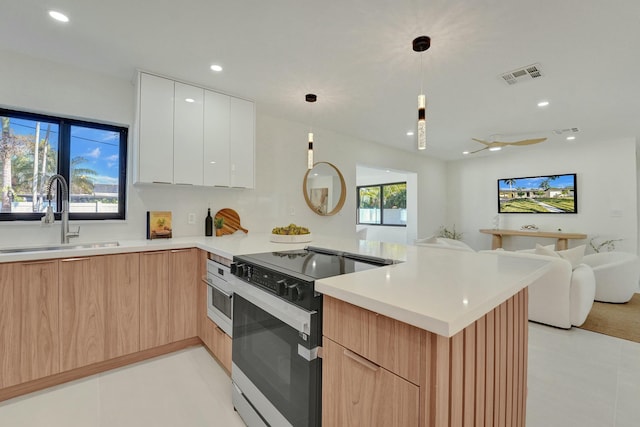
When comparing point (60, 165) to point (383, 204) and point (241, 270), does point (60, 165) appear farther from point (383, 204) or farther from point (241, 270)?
point (383, 204)

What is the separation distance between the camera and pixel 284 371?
1298 mm

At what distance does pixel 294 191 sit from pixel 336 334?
2.87 meters

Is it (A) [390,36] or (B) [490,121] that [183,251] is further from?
(B) [490,121]

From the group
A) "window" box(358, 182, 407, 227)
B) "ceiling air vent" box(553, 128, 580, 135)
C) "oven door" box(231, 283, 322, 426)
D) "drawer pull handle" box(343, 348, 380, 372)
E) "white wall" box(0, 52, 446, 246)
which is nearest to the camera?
"drawer pull handle" box(343, 348, 380, 372)

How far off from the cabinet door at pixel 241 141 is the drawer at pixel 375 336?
2169 millimetres

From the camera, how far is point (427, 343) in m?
0.77

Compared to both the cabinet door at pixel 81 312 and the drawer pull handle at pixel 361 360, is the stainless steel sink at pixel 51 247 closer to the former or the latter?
the cabinet door at pixel 81 312

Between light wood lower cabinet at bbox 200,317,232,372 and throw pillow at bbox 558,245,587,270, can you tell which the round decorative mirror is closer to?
light wood lower cabinet at bbox 200,317,232,372

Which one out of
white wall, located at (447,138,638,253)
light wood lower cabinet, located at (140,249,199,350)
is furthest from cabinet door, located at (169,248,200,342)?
white wall, located at (447,138,638,253)

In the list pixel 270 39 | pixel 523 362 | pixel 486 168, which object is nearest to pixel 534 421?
pixel 523 362

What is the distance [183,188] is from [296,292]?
7.22ft

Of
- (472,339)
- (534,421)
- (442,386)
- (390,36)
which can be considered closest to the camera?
(442,386)

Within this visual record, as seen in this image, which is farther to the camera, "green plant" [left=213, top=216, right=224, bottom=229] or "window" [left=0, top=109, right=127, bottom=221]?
"green plant" [left=213, top=216, right=224, bottom=229]

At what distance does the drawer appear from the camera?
31.9 inches
